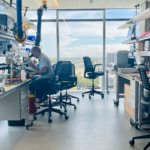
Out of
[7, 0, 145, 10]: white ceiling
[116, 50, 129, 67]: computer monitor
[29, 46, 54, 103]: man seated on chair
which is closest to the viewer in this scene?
[29, 46, 54, 103]: man seated on chair

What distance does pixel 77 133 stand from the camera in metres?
2.73

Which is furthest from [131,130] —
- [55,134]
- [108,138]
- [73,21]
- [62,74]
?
[73,21]

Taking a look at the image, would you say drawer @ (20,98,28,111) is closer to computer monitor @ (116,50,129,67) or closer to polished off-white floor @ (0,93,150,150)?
polished off-white floor @ (0,93,150,150)

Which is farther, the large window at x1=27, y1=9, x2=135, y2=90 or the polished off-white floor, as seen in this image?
the large window at x1=27, y1=9, x2=135, y2=90

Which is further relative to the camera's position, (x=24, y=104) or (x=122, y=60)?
(x=122, y=60)

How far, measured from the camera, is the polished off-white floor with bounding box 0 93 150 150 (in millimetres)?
2332

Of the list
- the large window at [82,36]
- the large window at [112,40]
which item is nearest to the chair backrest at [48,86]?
the large window at [82,36]

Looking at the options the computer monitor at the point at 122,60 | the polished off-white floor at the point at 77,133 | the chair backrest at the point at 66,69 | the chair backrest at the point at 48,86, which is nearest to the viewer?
the polished off-white floor at the point at 77,133

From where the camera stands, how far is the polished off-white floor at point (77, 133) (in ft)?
7.65

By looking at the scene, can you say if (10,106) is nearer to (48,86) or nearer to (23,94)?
(23,94)

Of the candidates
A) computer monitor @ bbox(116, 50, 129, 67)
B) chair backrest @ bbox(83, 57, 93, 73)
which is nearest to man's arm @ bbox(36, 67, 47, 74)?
computer monitor @ bbox(116, 50, 129, 67)

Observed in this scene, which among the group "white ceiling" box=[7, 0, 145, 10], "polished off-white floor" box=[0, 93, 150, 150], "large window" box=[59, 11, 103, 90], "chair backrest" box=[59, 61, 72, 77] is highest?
"white ceiling" box=[7, 0, 145, 10]

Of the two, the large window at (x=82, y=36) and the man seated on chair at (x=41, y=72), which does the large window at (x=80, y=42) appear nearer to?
the large window at (x=82, y=36)

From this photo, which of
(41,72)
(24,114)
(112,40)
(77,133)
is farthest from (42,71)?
(112,40)
